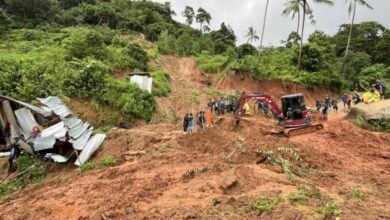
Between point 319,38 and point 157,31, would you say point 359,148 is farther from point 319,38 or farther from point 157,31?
point 157,31

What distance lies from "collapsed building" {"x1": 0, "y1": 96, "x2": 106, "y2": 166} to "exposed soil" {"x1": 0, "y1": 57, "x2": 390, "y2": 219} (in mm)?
702

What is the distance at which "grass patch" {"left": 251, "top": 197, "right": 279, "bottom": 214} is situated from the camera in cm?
1113

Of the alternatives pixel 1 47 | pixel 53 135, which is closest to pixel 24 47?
pixel 1 47

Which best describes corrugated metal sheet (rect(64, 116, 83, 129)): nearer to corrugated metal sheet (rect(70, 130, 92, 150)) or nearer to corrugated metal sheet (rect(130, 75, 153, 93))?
corrugated metal sheet (rect(70, 130, 92, 150))

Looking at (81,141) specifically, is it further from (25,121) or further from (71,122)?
(25,121)

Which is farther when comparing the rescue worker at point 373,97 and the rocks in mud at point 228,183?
the rescue worker at point 373,97

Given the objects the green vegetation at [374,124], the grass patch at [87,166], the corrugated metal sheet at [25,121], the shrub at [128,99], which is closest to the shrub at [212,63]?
the shrub at [128,99]

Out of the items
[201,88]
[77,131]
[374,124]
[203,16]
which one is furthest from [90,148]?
[203,16]

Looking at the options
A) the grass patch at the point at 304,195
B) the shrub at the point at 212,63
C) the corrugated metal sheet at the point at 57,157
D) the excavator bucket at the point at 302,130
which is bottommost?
the corrugated metal sheet at the point at 57,157

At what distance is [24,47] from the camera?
1531 inches

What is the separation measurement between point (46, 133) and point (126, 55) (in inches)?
827

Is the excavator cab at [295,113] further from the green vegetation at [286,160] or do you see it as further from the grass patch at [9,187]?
the grass patch at [9,187]

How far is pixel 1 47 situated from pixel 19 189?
2422 cm

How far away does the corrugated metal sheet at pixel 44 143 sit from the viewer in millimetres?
19953
